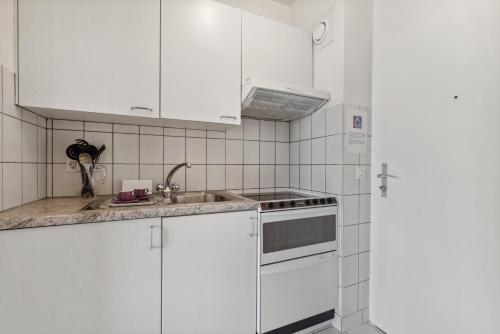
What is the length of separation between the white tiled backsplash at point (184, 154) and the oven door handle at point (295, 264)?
709 millimetres

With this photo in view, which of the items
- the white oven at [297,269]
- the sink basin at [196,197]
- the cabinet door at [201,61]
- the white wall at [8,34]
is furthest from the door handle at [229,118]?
the white wall at [8,34]

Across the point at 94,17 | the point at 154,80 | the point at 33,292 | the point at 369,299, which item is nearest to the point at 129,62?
the point at 154,80

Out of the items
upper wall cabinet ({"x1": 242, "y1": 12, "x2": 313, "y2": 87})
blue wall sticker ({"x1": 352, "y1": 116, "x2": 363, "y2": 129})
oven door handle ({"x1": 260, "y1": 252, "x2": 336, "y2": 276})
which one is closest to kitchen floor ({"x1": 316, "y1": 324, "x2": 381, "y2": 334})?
Answer: oven door handle ({"x1": 260, "y1": 252, "x2": 336, "y2": 276})

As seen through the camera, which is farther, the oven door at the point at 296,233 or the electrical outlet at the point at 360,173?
the electrical outlet at the point at 360,173

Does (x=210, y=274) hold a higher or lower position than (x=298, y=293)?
higher

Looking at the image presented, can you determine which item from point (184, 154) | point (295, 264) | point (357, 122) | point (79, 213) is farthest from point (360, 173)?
point (79, 213)

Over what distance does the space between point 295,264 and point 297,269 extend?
0.04m

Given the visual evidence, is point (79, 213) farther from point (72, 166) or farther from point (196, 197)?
point (196, 197)

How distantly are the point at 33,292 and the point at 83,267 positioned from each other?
18cm

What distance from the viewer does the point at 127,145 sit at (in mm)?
1500

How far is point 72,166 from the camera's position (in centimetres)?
138

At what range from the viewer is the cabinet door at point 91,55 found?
1.06 metres

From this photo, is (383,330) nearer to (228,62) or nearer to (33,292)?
(33,292)

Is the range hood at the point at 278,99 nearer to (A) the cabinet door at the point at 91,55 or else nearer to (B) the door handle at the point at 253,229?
(A) the cabinet door at the point at 91,55
